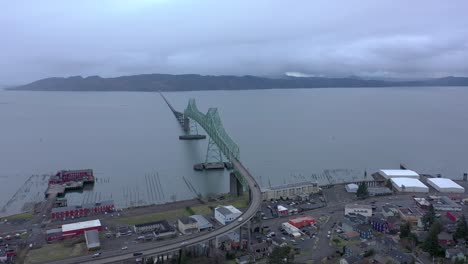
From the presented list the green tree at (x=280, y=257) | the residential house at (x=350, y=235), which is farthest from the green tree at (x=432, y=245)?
the green tree at (x=280, y=257)

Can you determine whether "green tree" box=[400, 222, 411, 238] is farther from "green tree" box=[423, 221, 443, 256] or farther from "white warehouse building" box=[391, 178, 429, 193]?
"white warehouse building" box=[391, 178, 429, 193]

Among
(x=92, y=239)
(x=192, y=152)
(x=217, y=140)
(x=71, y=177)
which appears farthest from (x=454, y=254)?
(x=192, y=152)

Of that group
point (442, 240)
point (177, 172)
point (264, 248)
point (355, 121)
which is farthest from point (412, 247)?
point (355, 121)

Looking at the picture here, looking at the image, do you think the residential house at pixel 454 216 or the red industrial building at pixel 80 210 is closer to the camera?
the residential house at pixel 454 216

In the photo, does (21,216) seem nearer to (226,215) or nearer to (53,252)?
(53,252)

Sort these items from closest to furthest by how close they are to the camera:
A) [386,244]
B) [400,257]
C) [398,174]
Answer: [400,257]
[386,244]
[398,174]

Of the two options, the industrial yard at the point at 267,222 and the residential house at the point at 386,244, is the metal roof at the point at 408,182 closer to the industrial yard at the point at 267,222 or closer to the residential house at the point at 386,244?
the industrial yard at the point at 267,222

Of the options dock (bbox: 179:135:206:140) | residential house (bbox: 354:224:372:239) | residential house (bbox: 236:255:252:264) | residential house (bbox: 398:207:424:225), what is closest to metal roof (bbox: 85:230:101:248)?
residential house (bbox: 236:255:252:264)
